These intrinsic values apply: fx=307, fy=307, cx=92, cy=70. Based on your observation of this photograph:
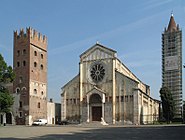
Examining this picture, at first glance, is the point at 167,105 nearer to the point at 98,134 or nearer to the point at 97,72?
the point at 97,72

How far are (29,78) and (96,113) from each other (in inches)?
580

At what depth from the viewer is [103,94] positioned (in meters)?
54.5

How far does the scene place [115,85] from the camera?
179ft

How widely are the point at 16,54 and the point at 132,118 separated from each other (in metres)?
26.9

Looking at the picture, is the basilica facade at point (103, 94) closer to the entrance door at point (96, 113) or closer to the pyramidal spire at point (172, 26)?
the entrance door at point (96, 113)

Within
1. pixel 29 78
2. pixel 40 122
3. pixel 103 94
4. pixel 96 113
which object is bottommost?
pixel 40 122

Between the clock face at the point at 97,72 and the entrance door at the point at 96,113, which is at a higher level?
the clock face at the point at 97,72

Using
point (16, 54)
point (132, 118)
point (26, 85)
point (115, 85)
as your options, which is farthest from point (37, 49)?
point (132, 118)

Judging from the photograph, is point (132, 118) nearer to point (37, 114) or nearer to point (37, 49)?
point (37, 114)

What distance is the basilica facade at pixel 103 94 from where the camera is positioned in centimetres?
5307

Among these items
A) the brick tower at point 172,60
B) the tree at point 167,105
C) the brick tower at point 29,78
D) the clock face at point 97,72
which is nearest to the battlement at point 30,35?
the brick tower at point 29,78

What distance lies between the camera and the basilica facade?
174 feet

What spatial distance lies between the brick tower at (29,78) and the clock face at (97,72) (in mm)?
12124

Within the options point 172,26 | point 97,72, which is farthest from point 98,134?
point 172,26
